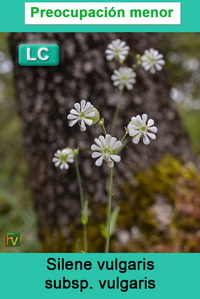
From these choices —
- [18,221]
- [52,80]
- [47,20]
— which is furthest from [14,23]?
[18,221]

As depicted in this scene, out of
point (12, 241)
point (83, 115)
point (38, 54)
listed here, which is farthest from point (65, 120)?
point (83, 115)

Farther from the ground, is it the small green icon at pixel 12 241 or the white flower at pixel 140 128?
the white flower at pixel 140 128

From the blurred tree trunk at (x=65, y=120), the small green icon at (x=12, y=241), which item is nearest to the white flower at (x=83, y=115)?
the small green icon at (x=12, y=241)

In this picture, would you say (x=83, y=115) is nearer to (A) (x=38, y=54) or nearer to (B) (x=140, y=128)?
(B) (x=140, y=128)

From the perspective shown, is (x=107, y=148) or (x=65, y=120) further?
(x=65, y=120)

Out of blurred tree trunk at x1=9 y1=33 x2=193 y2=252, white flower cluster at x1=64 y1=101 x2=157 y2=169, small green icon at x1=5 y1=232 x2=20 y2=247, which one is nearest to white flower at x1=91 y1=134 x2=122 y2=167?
white flower cluster at x1=64 y1=101 x2=157 y2=169

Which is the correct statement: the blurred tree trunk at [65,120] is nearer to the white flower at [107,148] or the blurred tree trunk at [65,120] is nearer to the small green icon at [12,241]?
the small green icon at [12,241]

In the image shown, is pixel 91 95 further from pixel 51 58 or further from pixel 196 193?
pixel 196 193
